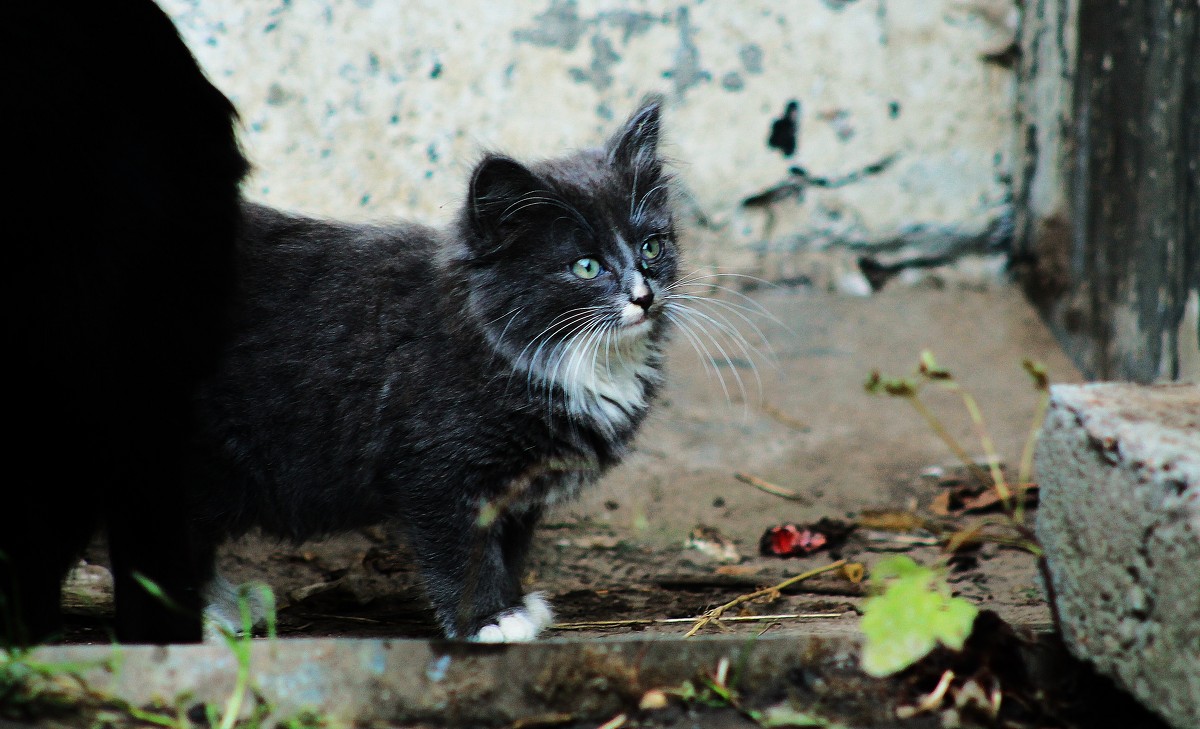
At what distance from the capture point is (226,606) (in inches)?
110

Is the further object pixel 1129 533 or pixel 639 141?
pixel 639 141

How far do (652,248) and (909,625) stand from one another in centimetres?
129

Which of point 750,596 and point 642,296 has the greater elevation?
point 642,296

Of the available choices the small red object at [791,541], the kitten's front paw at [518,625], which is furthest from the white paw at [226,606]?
the small red object at [791,541]

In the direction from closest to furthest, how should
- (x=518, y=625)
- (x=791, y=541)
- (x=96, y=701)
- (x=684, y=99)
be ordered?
1. (x=96, y=701)
2. (x=518, y=625)
3. (x=791, y=541)
4. (x=684, y=99)

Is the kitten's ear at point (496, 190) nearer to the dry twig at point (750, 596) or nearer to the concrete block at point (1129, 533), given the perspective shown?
the dry twig at point (750, 596)

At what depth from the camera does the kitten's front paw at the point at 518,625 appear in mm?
2402

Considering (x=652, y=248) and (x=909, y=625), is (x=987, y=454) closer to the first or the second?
(x=652, y=248)

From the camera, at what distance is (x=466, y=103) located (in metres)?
3.99

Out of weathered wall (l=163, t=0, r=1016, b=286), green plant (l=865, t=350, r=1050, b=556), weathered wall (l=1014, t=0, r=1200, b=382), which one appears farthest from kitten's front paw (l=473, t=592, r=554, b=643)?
weathered wall (l=1014, t=0, r=1200, b=382)

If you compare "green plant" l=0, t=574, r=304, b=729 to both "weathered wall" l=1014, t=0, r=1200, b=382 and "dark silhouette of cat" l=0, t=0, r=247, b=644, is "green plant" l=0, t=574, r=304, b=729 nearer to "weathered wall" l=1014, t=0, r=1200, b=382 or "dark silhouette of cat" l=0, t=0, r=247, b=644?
"dark silhouette of cat" l=0, t=0, r=247, b=644

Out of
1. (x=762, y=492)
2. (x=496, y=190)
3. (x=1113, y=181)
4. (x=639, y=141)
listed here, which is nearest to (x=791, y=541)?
(x=762, y=492)

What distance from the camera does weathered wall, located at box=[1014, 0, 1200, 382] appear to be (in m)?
3.15

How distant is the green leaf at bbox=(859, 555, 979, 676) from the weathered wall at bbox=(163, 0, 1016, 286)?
2.41 meters
